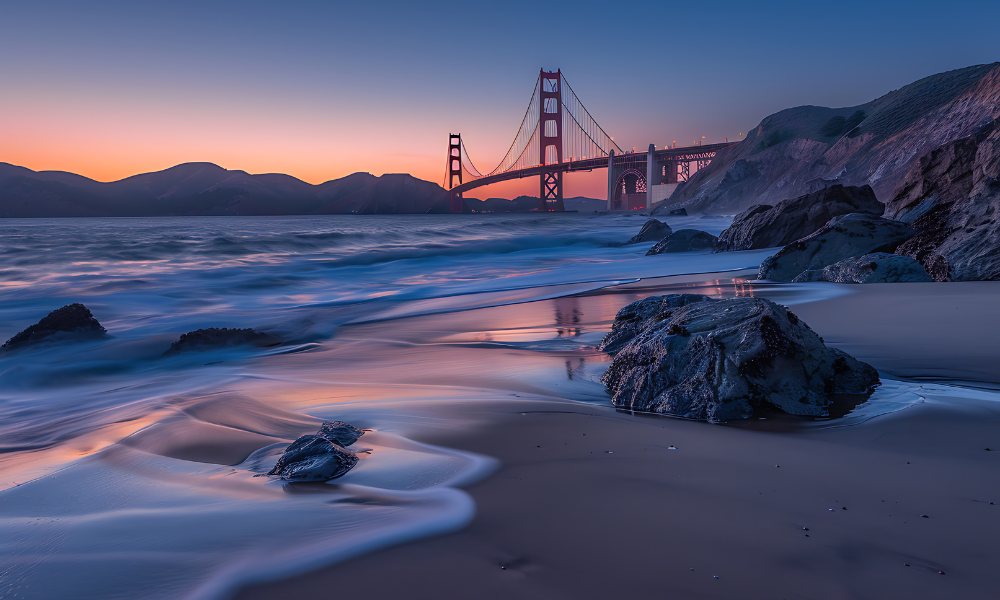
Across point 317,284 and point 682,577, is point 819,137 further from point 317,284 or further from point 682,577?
point 682,577

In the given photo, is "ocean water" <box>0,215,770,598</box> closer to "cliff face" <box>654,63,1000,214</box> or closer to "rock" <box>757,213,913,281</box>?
"rock" <box>757,213,913,281</box>

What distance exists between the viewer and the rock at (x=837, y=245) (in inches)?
259

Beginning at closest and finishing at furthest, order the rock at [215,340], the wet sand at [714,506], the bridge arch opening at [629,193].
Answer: the wet sand at [714,506] < the rock at [215,340] < the bridge arch opening at [629,193]

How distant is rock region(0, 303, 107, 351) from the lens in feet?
17.4

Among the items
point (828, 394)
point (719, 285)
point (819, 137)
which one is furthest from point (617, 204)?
point (828, 394)

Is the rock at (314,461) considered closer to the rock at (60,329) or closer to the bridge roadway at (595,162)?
the rock at (60,329)

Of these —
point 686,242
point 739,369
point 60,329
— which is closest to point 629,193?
point 686,242

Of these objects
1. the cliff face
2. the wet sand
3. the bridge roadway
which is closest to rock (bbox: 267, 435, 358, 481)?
the wet sand

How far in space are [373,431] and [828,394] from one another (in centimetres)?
169

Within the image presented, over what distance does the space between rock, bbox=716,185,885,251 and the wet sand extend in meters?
7.74

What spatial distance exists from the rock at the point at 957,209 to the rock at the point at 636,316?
10.0 ft

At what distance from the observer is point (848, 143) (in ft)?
123

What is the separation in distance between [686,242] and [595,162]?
4291 cm

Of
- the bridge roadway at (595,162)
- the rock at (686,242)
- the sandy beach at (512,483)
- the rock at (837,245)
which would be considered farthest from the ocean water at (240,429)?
the bridge roadway at (595,162)
